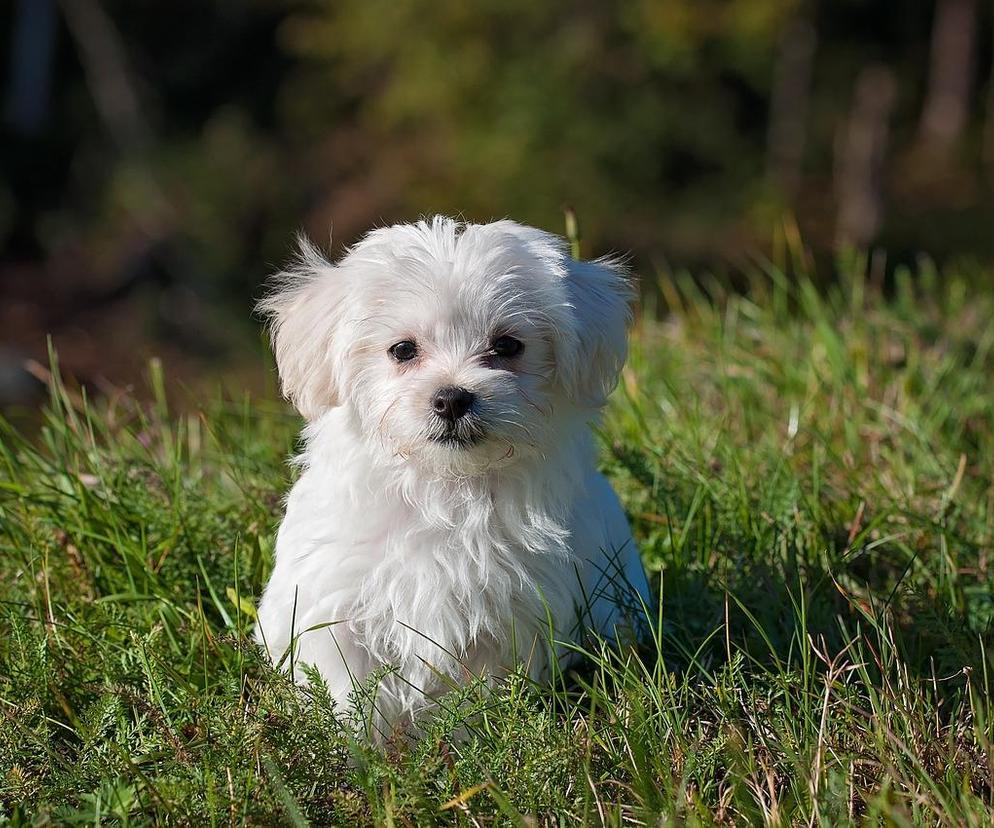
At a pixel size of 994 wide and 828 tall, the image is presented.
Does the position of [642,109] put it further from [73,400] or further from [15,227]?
A: [73,400]

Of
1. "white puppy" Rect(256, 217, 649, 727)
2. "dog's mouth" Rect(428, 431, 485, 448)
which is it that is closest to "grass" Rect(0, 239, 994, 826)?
"white puppy" Rect(256, 217, 649, 727)

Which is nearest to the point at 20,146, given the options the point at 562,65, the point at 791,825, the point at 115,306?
the point at 115,306

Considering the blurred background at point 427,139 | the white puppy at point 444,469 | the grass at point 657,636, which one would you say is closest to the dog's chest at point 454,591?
the white puppy at point 444,469

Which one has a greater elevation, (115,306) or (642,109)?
(642,109)

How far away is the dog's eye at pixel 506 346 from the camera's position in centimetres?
311

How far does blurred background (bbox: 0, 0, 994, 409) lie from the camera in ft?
47.5

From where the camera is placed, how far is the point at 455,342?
10.1 feet

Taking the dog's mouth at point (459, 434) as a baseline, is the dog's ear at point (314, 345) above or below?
above

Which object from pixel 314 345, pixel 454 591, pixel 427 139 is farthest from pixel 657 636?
pixel 427 139

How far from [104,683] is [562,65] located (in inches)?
511

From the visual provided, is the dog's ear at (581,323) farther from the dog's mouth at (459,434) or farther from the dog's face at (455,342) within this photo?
the dog's mouth at (459,434)

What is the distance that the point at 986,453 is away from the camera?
455 cm

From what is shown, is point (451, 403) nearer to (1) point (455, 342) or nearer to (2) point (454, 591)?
(1) point (455, 342)

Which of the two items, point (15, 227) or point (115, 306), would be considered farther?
point (15, 227)
